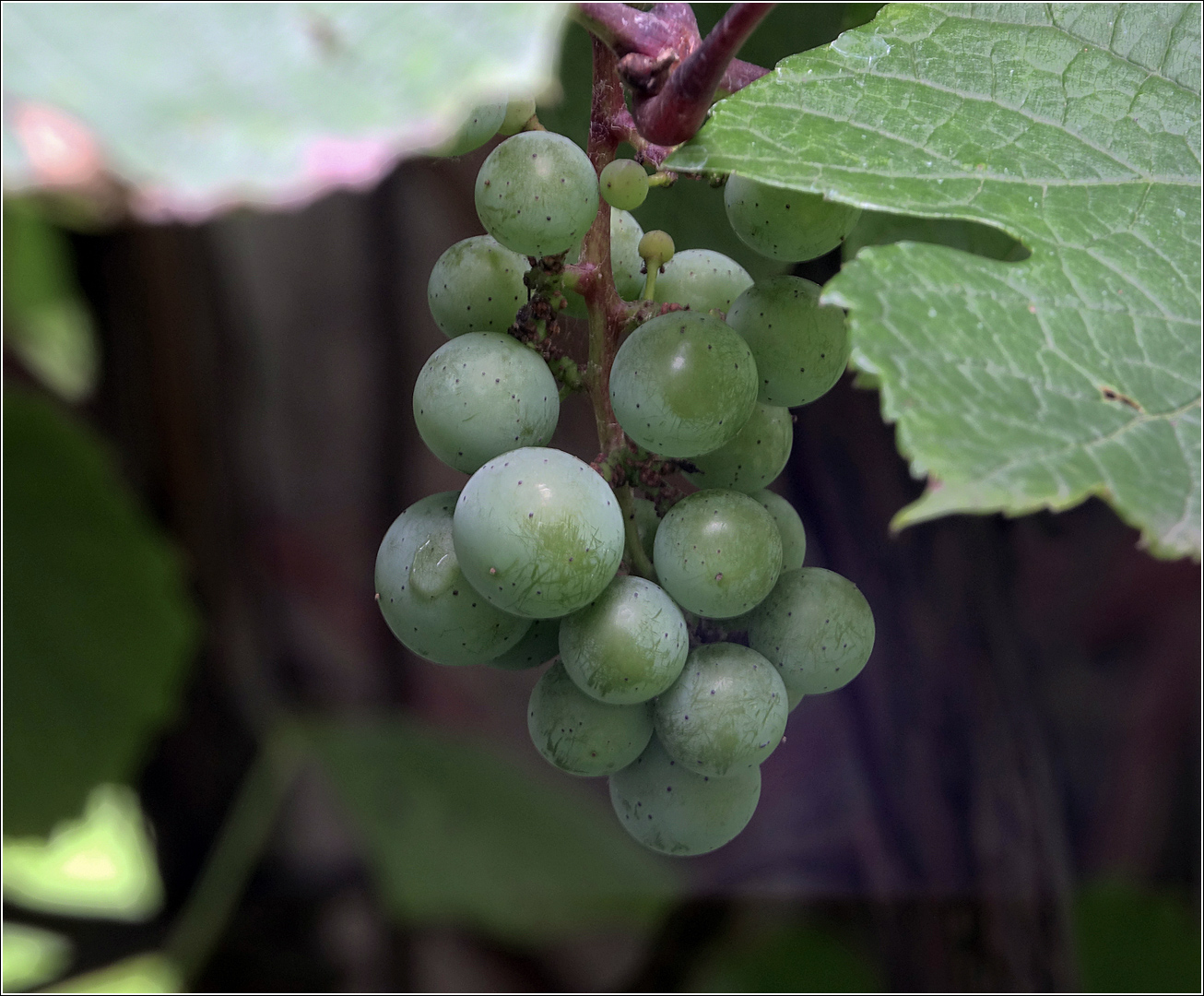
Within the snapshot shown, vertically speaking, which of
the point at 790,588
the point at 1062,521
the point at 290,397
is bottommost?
the point at 290,397

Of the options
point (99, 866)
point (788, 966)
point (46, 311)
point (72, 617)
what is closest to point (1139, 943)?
point (788, 966)

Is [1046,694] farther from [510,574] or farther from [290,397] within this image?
[290,397]

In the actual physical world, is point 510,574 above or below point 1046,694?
above

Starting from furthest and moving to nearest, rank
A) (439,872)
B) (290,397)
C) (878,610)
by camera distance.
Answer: (290,397)
(439,872)
(878,610)

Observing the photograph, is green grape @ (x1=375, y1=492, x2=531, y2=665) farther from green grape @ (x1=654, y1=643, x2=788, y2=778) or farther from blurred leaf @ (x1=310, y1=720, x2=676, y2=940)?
blurred leaf @ (x1=310, y1=720, x2=676, y2=940)

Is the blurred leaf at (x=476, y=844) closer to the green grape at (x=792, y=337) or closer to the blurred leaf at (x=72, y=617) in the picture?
the blurred leaf at (x=72, y=617)

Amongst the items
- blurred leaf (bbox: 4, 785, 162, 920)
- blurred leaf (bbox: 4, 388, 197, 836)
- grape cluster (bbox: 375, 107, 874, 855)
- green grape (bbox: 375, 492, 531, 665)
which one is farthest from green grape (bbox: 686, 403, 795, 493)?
blurred leaf (bbox: 4, 785, 162, 920)

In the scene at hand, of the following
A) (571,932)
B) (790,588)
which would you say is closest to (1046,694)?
(571,932)

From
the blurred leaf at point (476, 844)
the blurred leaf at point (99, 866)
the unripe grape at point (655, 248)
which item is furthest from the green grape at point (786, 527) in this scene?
the blurred leaf at point (99, 866)
